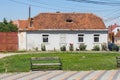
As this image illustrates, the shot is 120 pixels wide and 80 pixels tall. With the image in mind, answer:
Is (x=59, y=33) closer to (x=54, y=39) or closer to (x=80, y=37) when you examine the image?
(x=54, y=39)

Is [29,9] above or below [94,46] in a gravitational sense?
above

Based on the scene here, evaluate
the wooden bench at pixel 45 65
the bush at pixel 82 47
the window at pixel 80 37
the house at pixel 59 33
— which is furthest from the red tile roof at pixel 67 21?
the wooden bench at pixel 45 65

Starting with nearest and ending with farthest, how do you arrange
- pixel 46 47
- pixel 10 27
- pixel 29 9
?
pixel 46 47 < pixel 29 9 < pixel 10 27

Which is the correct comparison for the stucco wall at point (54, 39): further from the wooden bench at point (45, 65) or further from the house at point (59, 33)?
the wooden bench at point (45, 65)

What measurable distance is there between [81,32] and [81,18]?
137 inches

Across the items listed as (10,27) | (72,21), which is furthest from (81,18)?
(10,27)

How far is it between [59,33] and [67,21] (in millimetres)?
3117

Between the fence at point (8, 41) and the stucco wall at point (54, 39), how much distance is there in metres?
0.87

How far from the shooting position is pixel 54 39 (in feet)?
176

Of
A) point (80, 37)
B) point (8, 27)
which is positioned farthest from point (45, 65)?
point (8, 27)

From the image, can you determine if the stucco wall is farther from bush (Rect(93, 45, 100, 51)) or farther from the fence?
the fence

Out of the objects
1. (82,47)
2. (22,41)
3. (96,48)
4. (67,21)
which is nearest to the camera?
(82,47)

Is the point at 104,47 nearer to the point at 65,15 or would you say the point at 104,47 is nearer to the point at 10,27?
the point at 65,15

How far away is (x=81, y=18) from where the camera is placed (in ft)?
188
